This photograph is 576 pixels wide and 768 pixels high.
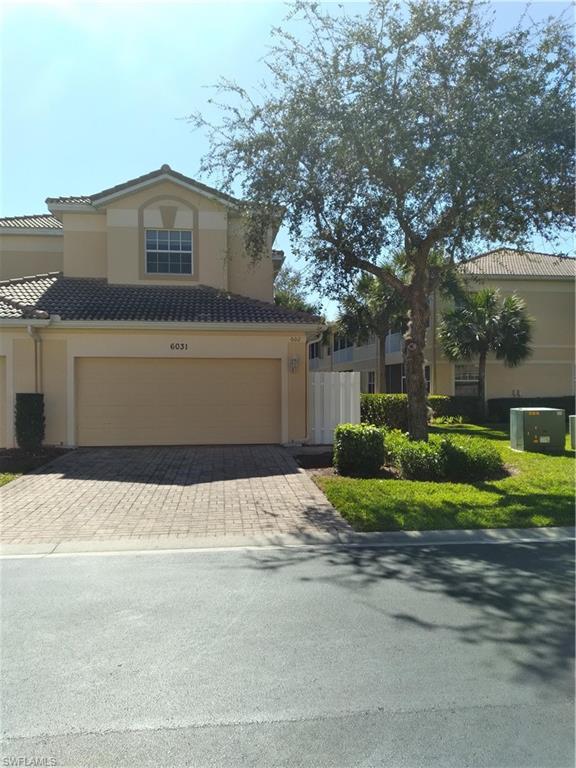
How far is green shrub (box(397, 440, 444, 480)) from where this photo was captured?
417 inches

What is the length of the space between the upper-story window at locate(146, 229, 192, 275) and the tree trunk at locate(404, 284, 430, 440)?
8.04m

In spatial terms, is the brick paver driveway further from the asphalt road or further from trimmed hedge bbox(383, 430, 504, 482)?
trimmed hedge bbox(383, 430, 504, 482)

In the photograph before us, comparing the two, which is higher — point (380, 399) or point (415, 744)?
point (380, 399)

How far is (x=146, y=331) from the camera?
578 inches

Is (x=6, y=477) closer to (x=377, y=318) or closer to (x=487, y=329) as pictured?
(x=487, y=329)

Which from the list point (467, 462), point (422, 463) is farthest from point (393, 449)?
point (467, 462)

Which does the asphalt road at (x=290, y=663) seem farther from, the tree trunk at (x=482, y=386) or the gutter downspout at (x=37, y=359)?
the tree trunk at (x=482, y=386)

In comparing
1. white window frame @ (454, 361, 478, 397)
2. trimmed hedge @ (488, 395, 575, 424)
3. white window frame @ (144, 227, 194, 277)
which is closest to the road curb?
white window frame @ (144, 227, 194, 277)

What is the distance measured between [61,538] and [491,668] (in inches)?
209

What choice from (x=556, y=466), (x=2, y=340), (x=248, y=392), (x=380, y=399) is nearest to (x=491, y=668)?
(x=556, y=466)

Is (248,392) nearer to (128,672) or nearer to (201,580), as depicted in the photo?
(201,580)

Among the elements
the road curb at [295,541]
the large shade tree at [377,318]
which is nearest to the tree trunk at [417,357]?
the road curb at [295,541]

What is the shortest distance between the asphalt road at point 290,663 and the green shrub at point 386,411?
13.8 m

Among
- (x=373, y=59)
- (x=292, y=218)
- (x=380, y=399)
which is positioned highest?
(x=373, y=59)
